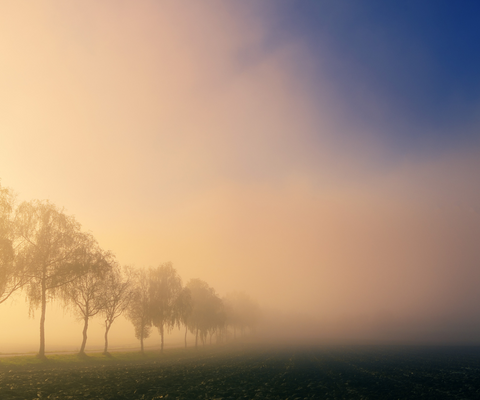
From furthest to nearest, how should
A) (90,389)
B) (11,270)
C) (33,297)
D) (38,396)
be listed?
(33,297)
(11,270)
(90,389)
(38,396)

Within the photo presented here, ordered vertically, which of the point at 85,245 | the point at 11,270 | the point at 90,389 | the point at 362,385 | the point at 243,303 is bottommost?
the point at 243,303

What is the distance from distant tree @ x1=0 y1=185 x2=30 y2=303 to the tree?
1.45 metres

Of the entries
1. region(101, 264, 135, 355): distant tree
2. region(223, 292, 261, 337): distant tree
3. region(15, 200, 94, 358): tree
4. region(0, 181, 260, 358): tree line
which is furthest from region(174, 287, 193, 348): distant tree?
region(223, 292, 261, 337): distant tree

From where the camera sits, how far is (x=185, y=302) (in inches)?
3004

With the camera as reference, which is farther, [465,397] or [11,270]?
[11,270]

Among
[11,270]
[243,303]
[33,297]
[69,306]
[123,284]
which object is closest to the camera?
[11,270]

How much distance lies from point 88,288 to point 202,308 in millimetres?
45935

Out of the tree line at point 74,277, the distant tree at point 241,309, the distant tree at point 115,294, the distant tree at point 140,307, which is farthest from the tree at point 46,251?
the distant tree at point 241,309

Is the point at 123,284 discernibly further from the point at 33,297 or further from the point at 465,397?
the point at 465,397

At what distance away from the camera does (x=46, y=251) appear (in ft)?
146

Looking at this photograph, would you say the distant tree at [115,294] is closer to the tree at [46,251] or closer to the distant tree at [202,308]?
the tree at [46,251]

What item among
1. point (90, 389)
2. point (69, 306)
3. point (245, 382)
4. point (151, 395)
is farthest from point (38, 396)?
point (69, 306)

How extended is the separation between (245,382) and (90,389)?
1435cm

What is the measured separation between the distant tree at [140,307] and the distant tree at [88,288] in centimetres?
1057
